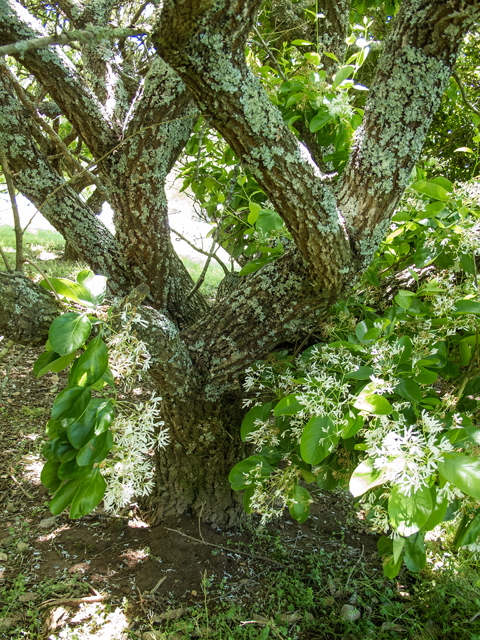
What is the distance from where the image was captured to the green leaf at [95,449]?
1056 millimetres

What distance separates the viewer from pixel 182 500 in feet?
7.45

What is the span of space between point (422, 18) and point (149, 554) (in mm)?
2366

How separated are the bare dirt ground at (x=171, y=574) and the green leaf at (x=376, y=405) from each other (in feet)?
3.98

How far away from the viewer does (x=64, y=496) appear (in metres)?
1.14

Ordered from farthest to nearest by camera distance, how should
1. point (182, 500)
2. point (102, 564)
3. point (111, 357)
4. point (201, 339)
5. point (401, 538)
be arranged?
point (182, 500) < point (102, 564) < point (201, 339) < point (111, 357) < point (401, 538)

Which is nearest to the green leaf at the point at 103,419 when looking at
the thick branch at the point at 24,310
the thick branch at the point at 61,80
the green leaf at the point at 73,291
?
the green leaf at the point at 73,291

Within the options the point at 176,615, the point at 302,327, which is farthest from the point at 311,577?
the point at 302,327

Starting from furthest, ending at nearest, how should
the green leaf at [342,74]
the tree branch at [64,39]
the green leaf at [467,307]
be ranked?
the green leaf at [342,74] → the green leaf at [467,307] → the tree branch at [64,39]

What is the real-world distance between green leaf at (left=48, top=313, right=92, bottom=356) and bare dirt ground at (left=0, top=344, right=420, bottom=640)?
3.13 feet

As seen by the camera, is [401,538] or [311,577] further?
[311,577]

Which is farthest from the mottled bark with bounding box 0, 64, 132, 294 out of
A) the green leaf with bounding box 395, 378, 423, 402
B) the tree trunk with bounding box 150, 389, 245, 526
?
the green leaf with bounding box 395, 378, 423, 402

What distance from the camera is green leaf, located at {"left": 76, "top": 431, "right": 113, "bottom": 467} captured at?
1.06m

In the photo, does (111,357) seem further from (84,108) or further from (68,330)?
(84,108)

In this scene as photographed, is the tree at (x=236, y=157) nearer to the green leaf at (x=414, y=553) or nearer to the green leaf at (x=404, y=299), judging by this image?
the green leaf at (x=404, y=299)
